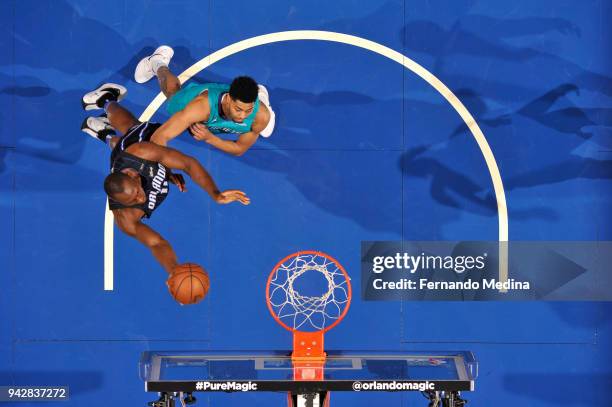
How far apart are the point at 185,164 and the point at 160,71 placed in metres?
0.76

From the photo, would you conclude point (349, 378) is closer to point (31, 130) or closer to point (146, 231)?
point (146, 231)

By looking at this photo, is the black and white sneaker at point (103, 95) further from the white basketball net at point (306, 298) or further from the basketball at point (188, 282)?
the white basketball net at point (306, 298)

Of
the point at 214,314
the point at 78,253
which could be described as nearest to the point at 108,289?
the point at 78,253

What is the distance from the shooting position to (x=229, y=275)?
738 centimetres

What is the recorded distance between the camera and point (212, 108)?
7.06 m

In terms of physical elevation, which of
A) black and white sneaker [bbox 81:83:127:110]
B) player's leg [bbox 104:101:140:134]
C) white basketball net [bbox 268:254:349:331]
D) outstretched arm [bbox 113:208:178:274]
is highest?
black and white sneaker [bbox 81:83:127:110]

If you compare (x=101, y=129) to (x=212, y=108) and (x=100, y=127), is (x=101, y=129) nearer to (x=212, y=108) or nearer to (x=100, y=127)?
(x=100, y=127)

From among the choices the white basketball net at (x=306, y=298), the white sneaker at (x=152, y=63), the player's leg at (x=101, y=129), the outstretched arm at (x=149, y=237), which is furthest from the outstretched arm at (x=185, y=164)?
the white basketball net at (x=306, y=298)

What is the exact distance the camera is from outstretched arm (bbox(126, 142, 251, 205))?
7.04m

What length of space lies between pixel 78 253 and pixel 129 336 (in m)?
0.77

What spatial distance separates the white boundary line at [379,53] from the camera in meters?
7.33

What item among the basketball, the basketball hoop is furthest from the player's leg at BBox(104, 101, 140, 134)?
the basketball hoop

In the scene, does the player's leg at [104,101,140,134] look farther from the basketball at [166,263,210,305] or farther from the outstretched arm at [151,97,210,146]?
the basketball at [166,263,210,305]

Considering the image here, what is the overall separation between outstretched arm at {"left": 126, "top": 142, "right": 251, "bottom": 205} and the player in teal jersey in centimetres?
9
